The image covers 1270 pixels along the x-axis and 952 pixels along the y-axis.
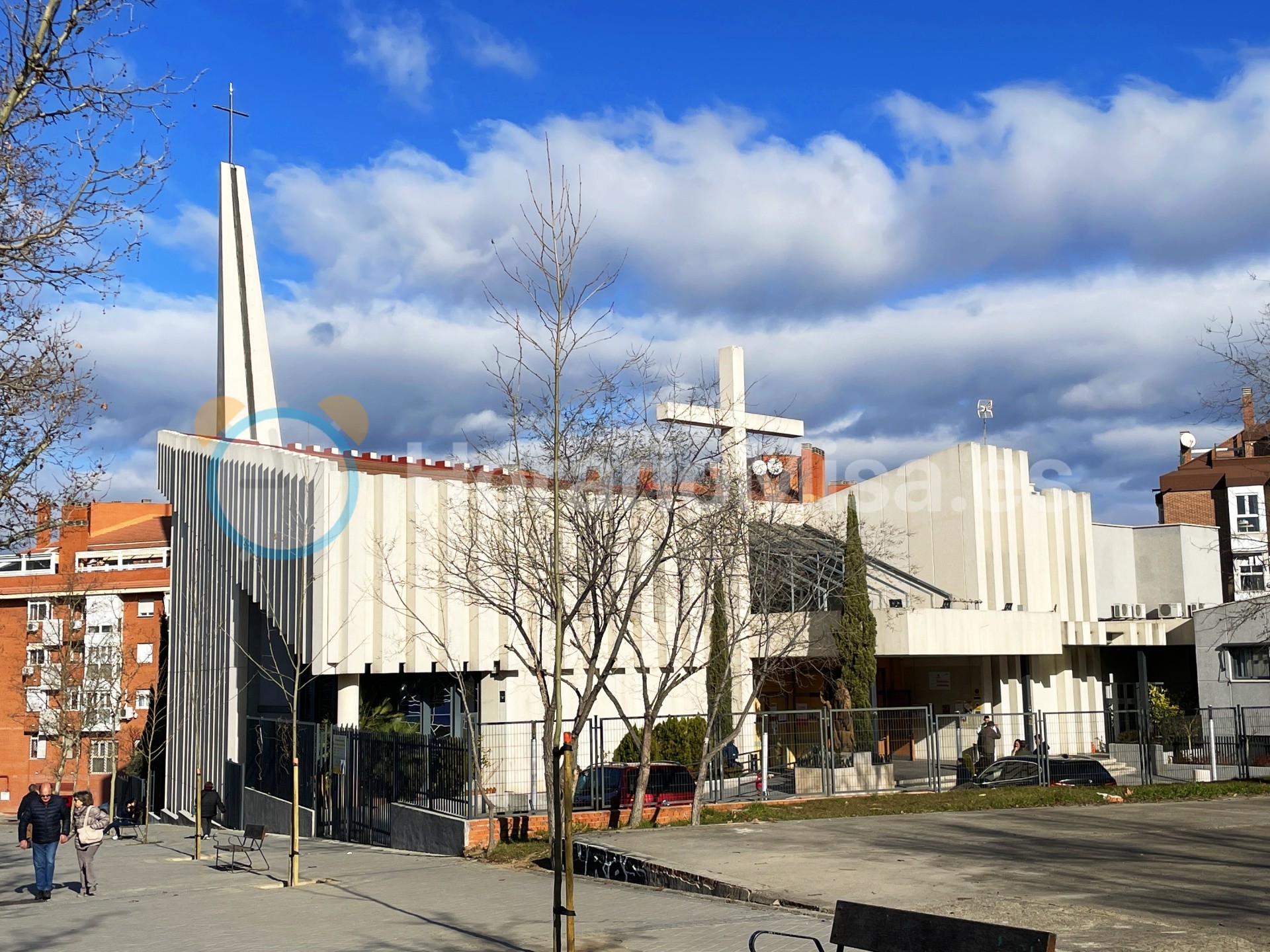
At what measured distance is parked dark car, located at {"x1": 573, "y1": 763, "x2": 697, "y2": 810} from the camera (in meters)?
19.5

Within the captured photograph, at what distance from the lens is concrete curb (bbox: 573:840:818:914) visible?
11242 mm

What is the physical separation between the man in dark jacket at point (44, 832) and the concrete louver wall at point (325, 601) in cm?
1016

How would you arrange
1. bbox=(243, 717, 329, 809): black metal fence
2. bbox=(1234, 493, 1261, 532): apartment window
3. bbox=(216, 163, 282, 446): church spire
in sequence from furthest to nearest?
bbox=(1234, 493, 1261, 532): apartment window, bbox=(216, 163, 282, 446): church spire, bbox=(243, 717, 329, 809): black metal fence

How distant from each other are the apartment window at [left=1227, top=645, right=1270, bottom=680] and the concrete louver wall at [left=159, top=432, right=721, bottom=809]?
643 inches

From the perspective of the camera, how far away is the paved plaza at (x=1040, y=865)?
9.59m

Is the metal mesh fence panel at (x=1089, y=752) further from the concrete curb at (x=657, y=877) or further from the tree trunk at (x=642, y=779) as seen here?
the concrete curb at (x=657, y=877)

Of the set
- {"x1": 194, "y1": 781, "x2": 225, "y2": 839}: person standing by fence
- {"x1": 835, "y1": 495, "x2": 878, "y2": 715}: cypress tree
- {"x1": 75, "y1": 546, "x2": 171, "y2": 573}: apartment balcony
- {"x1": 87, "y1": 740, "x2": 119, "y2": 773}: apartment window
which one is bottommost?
{"x1": 87, "y1": 740, "x2": 119, "y2": 773}: apartment window

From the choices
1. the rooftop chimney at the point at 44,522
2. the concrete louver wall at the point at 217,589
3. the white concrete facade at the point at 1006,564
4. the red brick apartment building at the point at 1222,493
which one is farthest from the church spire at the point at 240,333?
the red brick apartment building at the point at 1222,493

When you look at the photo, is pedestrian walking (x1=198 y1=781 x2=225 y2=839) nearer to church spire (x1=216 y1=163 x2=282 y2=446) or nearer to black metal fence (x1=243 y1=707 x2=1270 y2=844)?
black metal fence (x1=243 y1=707 x2=1270 y2=844)

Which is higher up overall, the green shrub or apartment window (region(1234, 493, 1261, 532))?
apartment window (region(1234, 493, 1261, 532))

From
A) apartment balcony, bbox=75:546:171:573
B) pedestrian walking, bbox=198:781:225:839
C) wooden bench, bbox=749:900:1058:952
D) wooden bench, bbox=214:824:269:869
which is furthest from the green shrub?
apartment balcony, bbox=75:546:171:573

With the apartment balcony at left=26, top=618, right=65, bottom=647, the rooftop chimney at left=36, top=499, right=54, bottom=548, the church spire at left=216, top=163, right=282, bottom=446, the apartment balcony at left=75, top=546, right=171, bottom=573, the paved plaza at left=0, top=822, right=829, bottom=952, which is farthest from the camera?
the apartment balcony at left=75, top=546, right=171, bottom=573

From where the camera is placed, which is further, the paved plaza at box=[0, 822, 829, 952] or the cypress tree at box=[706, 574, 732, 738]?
the cypress tree at box=[706, 574, 732, 738]

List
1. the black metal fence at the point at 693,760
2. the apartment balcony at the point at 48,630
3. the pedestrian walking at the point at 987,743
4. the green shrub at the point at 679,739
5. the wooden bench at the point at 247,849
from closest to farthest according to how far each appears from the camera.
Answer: the wooden bench at the point at 247,849 < the black metal fence at the point at 693,760 < the pedestrian walking at the point at 987,743 < the green shrub at the point at 679,739 < the apartment balcony at the point at 48,630
